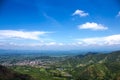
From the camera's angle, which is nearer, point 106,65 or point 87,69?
point 87,69

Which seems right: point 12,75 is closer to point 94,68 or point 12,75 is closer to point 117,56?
point 94,68

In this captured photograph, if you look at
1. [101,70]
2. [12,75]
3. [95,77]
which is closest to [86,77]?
[95,77]

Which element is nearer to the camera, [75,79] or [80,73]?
[75,79]

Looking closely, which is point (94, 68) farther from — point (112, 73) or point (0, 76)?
point (0, 76)

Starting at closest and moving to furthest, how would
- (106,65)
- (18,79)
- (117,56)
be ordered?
1. (18,79)
2. (106,65)
3. (117,56)

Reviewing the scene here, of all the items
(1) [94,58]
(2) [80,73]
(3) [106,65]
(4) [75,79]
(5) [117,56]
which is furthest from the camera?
(1) [94,58]

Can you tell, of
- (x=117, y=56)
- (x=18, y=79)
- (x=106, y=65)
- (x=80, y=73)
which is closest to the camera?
(x=18, y=79)

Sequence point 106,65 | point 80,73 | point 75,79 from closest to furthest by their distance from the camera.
Answer: point 75,79, point 80,73, point 106,65

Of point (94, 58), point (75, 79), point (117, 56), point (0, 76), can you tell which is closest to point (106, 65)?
point (75, 79)

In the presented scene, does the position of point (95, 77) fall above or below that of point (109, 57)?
below
